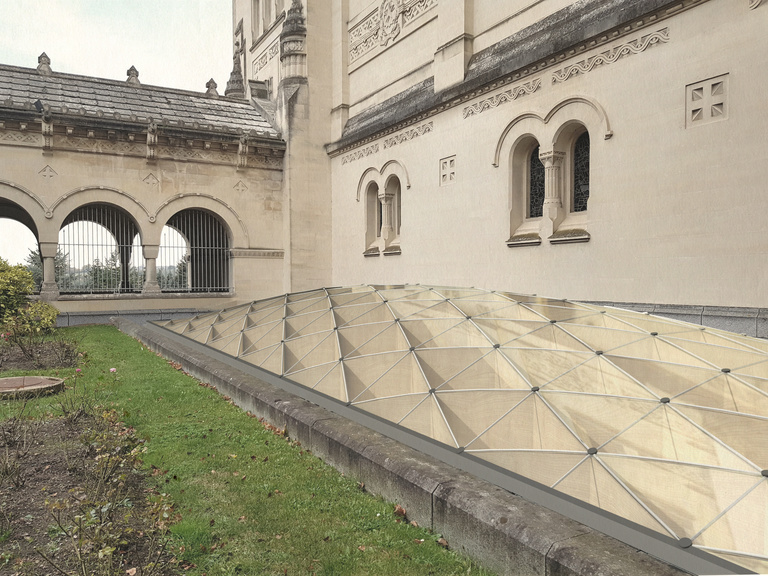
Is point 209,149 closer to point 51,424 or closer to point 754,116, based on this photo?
point 51,424

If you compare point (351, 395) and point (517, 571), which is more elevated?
point (351, 395)

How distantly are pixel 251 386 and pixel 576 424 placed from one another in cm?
424

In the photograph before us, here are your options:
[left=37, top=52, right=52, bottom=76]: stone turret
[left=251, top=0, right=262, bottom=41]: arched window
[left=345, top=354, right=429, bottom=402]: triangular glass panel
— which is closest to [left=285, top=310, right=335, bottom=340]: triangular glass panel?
[left=345, top=354, right=429, bottom=402]: triangular glass panel

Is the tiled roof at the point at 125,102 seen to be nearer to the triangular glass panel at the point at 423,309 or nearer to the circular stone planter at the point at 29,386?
the circular stone planter at the point at 29,386

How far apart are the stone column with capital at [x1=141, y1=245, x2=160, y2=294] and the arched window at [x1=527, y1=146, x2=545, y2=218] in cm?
1185

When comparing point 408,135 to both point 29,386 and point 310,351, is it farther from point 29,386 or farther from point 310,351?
point 29,386

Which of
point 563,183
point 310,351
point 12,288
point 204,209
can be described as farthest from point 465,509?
point 204,209

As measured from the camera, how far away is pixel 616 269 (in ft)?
32.5

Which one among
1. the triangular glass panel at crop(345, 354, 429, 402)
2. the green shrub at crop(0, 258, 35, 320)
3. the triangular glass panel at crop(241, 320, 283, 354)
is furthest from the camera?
the green shrub at crop(0, 258, 35, 320)

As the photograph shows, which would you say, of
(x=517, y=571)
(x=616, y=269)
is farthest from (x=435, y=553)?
(x=616, y=269)

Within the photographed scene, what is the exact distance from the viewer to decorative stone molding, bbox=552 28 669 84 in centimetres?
923

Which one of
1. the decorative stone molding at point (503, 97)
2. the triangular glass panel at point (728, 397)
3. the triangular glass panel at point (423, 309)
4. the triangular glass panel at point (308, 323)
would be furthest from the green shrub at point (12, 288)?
the triangular glass panel at point (728, 397)

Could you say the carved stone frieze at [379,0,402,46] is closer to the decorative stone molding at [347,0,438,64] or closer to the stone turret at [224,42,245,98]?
the decorative stone molding at [347,0,438,64]

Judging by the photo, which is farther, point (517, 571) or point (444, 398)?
point (444, 398)
